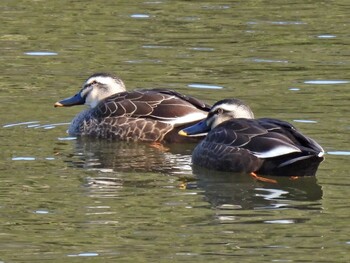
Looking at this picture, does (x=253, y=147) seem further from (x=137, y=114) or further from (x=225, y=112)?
(x=137, y=114)

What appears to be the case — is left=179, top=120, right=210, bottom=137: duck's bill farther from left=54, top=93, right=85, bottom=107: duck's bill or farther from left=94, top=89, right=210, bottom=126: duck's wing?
left=54, top=93, right=85, bottom=107: duck's bill

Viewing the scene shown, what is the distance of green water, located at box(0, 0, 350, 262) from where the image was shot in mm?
10906

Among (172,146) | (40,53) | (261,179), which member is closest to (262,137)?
(261,179)

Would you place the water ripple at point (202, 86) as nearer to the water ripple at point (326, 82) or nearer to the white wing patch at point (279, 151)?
the water ripple at point (326, 82)

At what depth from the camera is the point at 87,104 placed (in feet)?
56.1

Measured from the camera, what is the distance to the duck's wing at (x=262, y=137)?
43.0 feet

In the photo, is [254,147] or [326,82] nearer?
[254,147]

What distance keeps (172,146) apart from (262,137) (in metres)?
2.36

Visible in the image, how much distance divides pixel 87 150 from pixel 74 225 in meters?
4.09

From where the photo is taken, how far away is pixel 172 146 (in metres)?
15.6

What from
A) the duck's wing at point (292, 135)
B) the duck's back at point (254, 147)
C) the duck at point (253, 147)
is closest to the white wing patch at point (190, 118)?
the duck at point (253, 147)

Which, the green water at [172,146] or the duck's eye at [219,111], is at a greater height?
the duck's eye at [219,111]

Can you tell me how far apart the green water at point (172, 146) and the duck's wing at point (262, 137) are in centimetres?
35

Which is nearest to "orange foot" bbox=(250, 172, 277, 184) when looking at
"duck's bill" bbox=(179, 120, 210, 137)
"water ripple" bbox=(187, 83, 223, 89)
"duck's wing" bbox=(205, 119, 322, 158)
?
"duck's wing" bbox=(205, 119, 322, 158)
